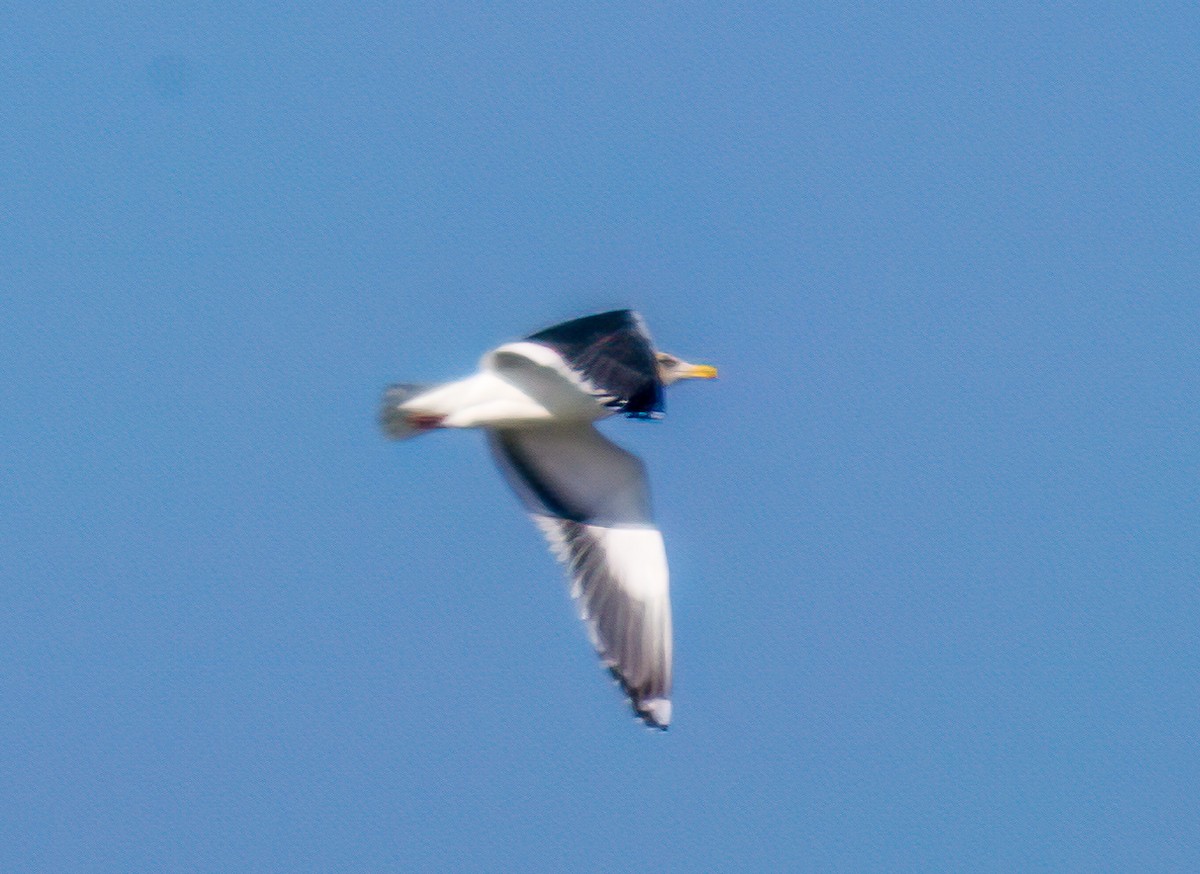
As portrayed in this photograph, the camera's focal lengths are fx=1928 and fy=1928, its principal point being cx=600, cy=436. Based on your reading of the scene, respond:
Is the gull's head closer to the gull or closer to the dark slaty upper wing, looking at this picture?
the gull

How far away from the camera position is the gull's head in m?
6.90

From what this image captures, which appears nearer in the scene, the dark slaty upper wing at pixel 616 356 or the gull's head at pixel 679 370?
the dark slaty upper wing at pixel 616 356

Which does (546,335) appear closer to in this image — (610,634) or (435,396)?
(435,396)

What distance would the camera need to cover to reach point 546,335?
5.85m

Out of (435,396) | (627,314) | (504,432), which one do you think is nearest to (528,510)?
(504,432)

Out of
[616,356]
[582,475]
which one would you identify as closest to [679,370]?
[582,475]

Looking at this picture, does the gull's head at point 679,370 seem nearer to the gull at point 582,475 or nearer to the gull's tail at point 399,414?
the gull at point 582,475

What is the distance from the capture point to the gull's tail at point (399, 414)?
20.6 ft

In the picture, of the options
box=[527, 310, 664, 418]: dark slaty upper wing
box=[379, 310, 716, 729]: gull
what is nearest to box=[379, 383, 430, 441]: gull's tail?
box=[379, 310, 716, 729]: gull

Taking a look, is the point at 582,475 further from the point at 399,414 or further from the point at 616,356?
the point at 616,356

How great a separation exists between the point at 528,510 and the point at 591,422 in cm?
44

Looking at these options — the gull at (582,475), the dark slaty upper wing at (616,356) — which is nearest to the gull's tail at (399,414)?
the gull at (582,475)

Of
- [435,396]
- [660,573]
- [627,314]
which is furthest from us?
[660,573]

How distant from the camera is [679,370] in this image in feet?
22.7
